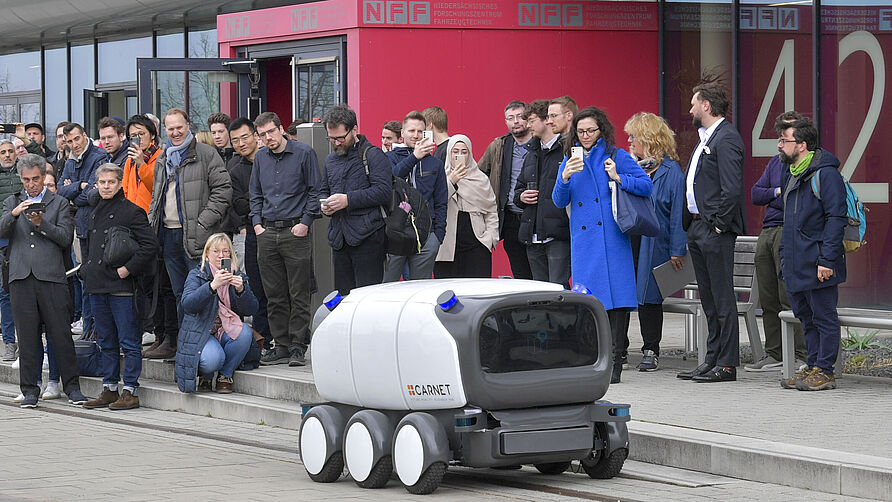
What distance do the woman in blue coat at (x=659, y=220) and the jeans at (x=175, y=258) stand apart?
11.8 ft

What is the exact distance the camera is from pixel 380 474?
7.38m

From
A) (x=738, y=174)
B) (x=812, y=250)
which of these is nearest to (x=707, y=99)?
(x=738, y=174)

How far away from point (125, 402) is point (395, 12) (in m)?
6.11

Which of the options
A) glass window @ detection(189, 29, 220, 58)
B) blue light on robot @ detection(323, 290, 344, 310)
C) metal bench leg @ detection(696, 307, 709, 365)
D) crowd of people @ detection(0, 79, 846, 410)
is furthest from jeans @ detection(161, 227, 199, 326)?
glass window @ detection(189, 29, 220, 58)

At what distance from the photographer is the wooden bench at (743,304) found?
10664 millimetres

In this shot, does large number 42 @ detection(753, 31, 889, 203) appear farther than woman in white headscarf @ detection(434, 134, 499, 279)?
Yes

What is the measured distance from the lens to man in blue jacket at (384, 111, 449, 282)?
1112cm

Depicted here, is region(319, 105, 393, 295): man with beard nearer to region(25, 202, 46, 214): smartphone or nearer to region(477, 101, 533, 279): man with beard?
region(477, 101, 533, 279): man with beard

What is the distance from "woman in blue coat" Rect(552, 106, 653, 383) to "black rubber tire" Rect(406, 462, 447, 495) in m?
2.99

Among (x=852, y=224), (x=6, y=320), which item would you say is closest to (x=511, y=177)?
(x=852, y=224)

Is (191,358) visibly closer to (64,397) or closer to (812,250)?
(64,397)

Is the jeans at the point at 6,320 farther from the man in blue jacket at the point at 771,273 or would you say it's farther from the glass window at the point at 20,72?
the glass window at the point at 20,72

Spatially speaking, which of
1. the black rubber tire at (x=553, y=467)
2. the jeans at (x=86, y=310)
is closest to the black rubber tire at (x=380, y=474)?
the black rubber tire at (x=553, y=467)

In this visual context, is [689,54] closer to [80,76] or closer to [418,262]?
[418,262]
